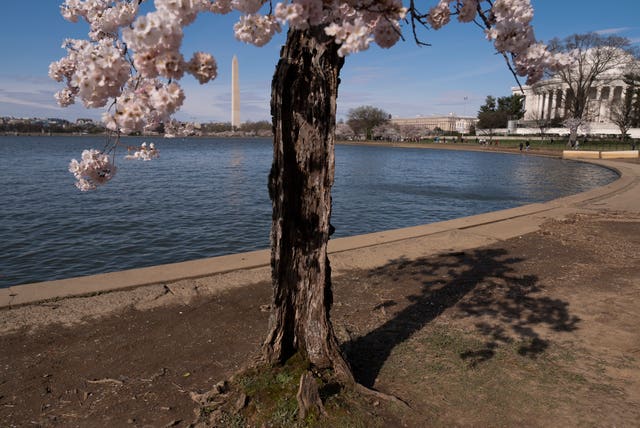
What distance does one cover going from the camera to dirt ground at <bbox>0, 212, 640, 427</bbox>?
376cm

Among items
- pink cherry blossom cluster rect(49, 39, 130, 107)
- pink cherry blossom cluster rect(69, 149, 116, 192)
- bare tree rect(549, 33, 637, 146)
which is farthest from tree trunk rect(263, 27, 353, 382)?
bare tree rect(549, 33, 637, 146)

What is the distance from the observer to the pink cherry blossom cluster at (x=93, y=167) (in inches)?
167

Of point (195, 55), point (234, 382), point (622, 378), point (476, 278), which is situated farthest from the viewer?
point (476, 278)

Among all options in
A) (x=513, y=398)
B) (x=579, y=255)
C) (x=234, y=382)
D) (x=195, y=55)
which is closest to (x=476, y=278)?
(x=579, y=255)

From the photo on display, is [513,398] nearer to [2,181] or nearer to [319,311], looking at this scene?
[319,311]

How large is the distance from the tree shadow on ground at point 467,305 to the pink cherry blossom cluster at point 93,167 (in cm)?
281

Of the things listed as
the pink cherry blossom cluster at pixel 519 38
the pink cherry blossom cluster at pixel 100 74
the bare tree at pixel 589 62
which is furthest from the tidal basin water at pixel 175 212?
the bare tree at pixel 589 62

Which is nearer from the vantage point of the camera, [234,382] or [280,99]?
[280,99]

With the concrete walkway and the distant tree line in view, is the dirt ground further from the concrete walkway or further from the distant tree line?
the distant tree line

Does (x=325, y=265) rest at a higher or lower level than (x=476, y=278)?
higher

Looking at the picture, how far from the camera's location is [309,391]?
3.52 meters

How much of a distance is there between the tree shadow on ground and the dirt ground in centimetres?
2

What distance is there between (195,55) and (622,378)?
4.36 meters

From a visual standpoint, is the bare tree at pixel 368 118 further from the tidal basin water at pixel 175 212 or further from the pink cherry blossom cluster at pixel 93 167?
the pink cherry blossom cluster at pixel 93 167
